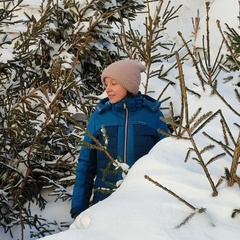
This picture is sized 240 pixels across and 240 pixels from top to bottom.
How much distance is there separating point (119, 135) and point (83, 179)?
445mm

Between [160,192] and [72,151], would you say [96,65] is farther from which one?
[160,192]

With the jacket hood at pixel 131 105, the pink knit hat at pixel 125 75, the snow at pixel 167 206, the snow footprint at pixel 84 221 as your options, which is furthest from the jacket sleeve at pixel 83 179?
the snow footprint at pixel 84 221

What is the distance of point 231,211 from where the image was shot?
161 cm

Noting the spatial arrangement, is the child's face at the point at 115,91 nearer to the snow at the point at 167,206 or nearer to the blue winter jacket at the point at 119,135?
the blue winter jacket at the point at 119,135

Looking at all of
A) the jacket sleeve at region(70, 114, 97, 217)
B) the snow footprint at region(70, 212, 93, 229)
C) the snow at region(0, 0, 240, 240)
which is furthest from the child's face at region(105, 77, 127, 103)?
the snow footprint at region(70, 212, 93, 229)

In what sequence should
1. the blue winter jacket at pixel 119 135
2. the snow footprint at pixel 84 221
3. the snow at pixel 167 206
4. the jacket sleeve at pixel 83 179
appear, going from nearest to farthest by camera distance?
1. the snow at pixel 167 206
2. the snow footprint at pixel 84 221
3. the blue winter jacket at pixel 119 135
4. the jacket sleeve at pixel 83 179

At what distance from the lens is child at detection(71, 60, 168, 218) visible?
3.17m

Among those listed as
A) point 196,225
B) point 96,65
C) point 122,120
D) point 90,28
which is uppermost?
point 90,28

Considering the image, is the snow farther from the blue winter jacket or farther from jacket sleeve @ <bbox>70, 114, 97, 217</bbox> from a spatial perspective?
jacket sleeve @ <bbox>70, 114, 97, 217</bbox>

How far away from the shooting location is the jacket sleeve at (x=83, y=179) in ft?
10.8

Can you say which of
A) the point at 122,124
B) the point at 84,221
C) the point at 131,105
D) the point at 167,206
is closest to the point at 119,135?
the point at 122,124

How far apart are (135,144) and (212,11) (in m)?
5.47

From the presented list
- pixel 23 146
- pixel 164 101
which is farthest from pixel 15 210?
pixel 164 101

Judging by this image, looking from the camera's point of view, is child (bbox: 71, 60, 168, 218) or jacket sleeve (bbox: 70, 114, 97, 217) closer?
child (bbox: 71, 60, 168, 218)
